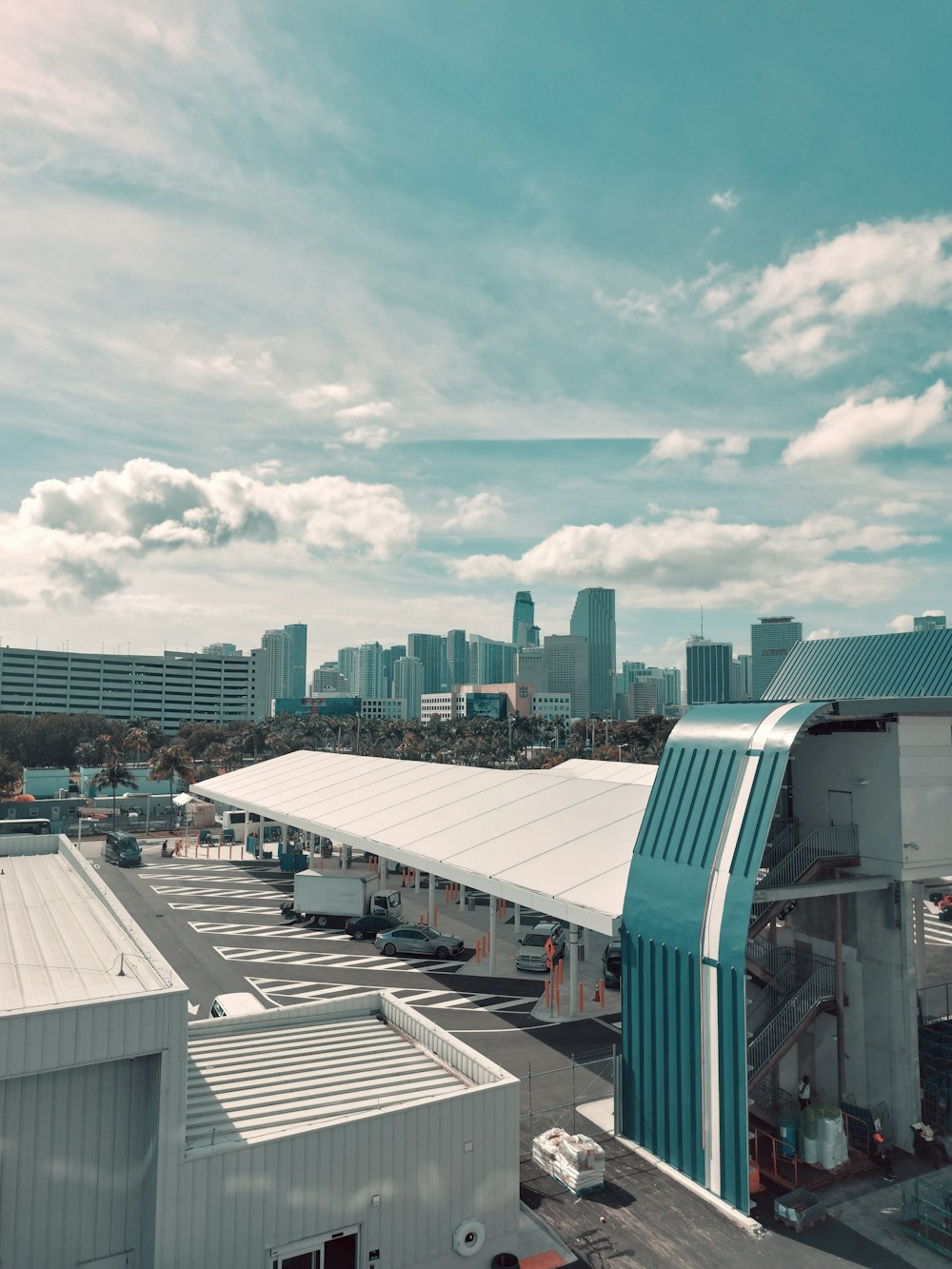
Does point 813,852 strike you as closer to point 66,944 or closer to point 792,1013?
point 792,1013

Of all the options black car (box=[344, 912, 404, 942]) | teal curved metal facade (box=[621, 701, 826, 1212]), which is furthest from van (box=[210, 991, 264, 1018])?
black car (box=[344, 912, 404, 942])

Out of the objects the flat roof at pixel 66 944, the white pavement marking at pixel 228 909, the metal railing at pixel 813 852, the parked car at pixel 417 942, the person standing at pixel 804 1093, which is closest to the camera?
the flat roof at pixel 66 944

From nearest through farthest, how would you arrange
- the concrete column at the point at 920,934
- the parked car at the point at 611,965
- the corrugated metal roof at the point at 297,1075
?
the corrugated metal roof at the point at 297,1075
the concrete column at the point at 920,934
the parked car at the point at 611,965

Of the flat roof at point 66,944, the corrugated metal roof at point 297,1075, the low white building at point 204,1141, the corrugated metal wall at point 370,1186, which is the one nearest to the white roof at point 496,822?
the corrugated metal roof at point 297,1075

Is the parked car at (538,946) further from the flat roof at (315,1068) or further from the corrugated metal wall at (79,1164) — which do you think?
the corrugated metal wall at (79,1164)

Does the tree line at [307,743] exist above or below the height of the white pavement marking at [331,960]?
above

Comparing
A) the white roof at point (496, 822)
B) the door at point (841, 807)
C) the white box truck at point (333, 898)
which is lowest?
the white box truck at point (333, 898)
